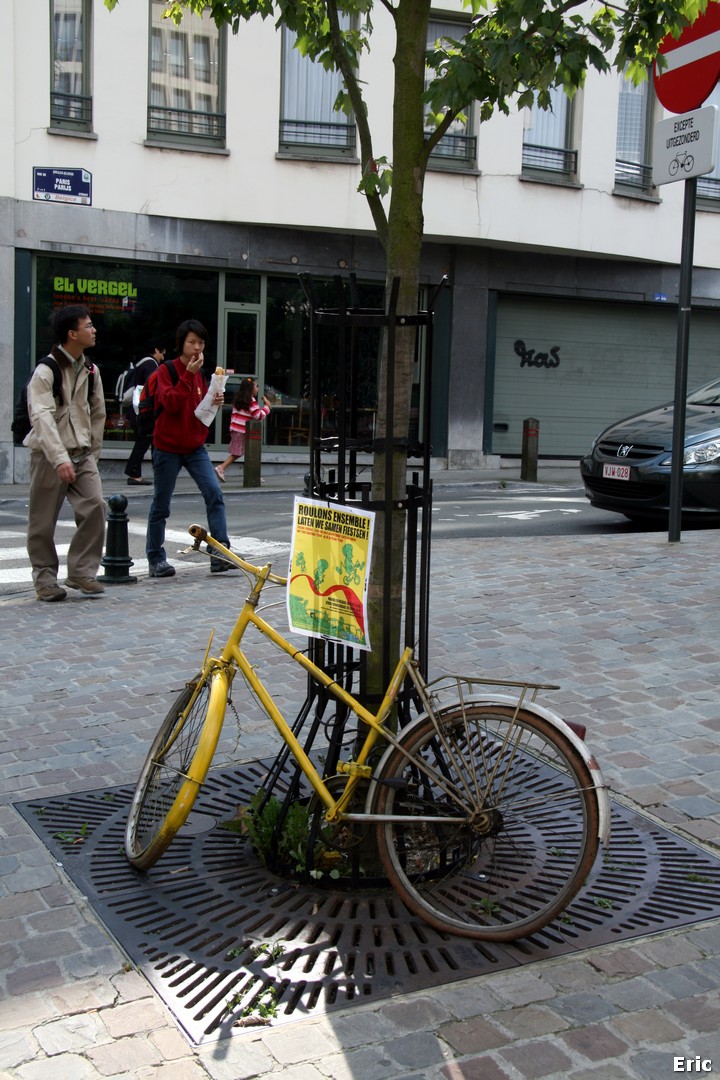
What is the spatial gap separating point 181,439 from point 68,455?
1.07 m

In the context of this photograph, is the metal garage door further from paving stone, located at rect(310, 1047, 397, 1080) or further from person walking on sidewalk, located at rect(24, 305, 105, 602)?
paving stone, located at rect(310, 1047, 397, 1080)

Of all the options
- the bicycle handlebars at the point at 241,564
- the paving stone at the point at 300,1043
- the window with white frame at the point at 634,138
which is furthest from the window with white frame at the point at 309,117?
the paving stone at the point at 300,1043

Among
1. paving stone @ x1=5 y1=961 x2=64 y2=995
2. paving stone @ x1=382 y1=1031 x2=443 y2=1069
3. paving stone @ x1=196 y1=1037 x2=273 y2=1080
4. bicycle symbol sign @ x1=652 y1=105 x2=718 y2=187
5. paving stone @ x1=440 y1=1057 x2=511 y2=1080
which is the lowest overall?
paving stone @ x1=196 y1=1037 x2=273 y2=1080

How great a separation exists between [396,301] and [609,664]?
2.91 meters

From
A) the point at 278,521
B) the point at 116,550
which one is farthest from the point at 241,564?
the point at 278,521

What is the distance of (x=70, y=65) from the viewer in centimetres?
1772

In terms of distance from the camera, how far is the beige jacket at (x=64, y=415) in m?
7.48

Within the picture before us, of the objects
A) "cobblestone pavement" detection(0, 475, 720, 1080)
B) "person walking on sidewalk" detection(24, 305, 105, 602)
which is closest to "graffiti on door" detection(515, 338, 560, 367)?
"cobblestone pavement" detection(0, 475, 720, 1080)

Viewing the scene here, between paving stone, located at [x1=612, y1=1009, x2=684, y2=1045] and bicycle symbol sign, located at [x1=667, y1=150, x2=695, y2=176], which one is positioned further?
bicycle symbol sign, located at [x1=667, y1=150, x2=695, y2=176]

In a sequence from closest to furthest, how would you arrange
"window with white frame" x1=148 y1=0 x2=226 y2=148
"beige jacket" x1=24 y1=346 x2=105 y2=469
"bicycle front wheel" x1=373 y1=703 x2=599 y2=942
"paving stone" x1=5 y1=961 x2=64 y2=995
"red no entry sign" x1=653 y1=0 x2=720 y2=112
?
"paving stone" x1=5 y1=961 x2=64 y2=995 → "bicycle front wheel" x1=373 y1=703 x2=599 y2=942 → "beige jacket" x1=24 y1=346 x2=105 y2=469 → "red no entry sign" x1=653 y1=0 x2=720 y2=112 → "window with white frame" x1=148 y1=0 x2=226 y2=148

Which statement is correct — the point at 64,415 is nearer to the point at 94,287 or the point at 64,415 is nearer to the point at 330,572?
the point at 330,572

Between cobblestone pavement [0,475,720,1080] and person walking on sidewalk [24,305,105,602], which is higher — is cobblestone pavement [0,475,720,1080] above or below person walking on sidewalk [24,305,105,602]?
below

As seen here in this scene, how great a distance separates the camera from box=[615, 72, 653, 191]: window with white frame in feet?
69.4

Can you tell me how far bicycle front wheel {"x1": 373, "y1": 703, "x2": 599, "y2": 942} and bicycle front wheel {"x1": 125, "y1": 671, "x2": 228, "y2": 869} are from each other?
569mm
